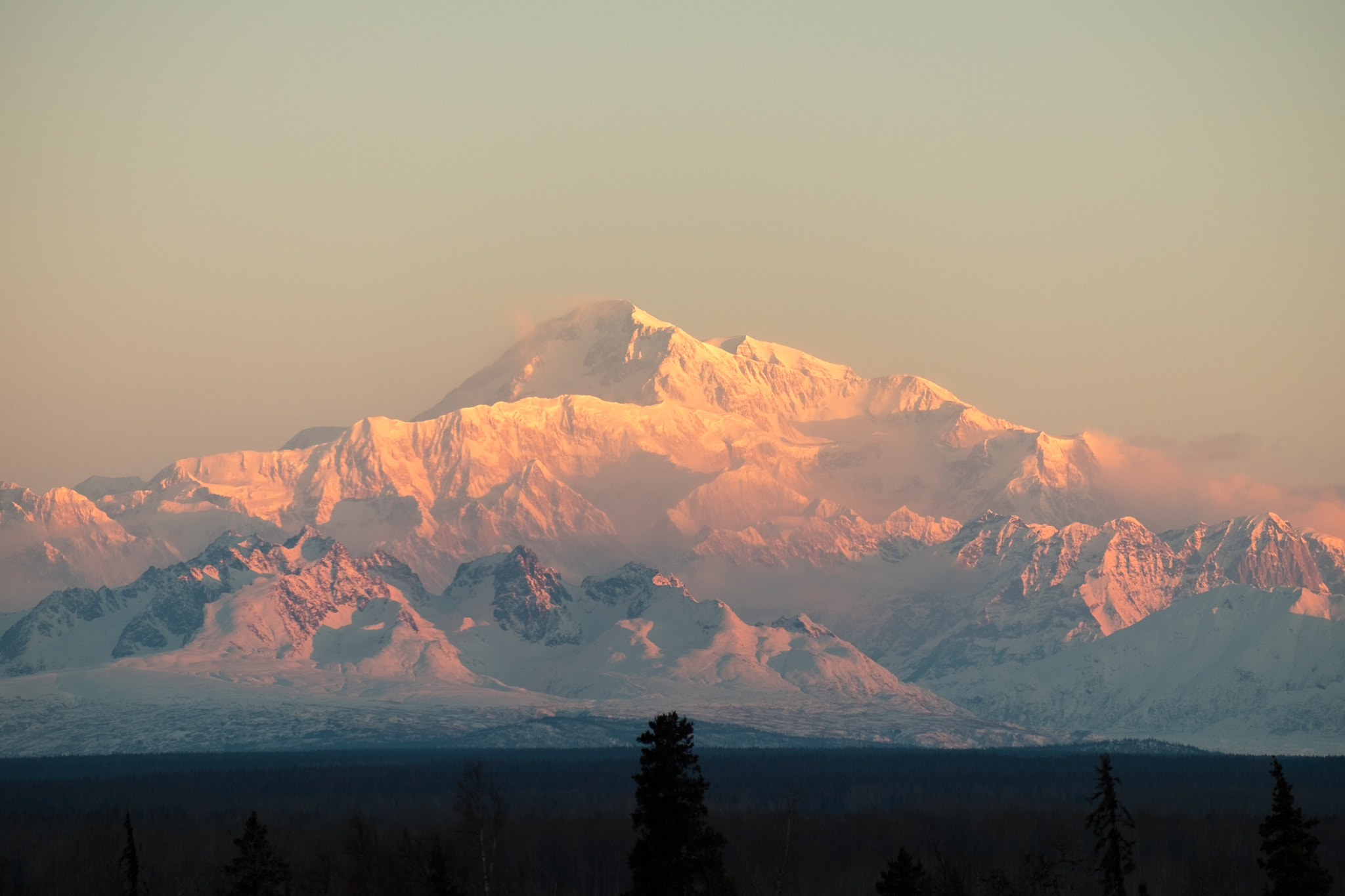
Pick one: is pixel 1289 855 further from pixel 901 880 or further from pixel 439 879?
pixel 439 879

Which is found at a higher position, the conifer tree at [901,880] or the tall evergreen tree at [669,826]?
the tall evergreen tree at [669,826]

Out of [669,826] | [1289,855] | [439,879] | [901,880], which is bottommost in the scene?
[439,879]

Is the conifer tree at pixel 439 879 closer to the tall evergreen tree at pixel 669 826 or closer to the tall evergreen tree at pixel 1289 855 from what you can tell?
the tall evergreen tree at pixel 669 826

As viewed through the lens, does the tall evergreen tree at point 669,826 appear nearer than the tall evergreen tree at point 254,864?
Yes

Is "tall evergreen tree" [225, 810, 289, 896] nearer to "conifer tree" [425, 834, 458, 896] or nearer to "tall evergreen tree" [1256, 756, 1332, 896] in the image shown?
"conifer tree" [425, 834, 458, 896]

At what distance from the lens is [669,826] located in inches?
4316

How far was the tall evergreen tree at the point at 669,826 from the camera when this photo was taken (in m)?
110

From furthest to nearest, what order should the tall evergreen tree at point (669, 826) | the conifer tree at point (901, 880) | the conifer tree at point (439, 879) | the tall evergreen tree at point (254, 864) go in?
the conifer tree at point (439, 879) → the conifer tree at point (901, 880) → the tall evergreen tree at point (254, 864) → the tall evergreen tree at point (669, 826)

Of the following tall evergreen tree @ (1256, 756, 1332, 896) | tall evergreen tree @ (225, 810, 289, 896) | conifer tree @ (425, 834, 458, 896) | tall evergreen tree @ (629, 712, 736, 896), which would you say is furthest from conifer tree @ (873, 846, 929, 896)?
tall evergreen tree @ (225, 810, 289, 896)

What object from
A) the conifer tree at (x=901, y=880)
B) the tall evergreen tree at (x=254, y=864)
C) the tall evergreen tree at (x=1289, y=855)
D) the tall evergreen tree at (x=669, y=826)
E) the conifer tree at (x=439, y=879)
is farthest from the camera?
the conifer tree at (x=439, y=879)

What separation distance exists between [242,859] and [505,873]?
8450cm

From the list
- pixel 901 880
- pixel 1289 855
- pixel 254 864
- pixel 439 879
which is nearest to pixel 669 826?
pixel 901 880

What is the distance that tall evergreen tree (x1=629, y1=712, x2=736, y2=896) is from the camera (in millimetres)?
109562

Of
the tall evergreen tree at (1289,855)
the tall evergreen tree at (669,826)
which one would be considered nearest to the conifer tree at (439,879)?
the tall evergreen tree at (669,826)
